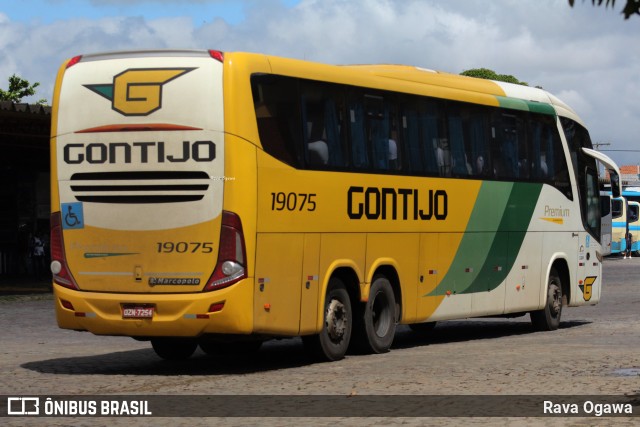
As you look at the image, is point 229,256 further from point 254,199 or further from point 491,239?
point 491,239

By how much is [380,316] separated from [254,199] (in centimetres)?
363

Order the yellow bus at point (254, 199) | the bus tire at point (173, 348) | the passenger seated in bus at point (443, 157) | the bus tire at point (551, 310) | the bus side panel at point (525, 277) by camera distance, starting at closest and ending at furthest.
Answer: the yellow bus at point (254, 199)
the bus tire at point (173, 348)
the passenger seated in bus at point (443, 157)
the bus side panel at point (525, 277)
the bus tire at point (551, 310)

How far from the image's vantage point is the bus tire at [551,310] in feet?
76.2

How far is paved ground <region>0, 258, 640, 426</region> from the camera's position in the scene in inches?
512

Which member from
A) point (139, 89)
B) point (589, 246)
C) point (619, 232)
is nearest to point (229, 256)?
point (139, 89)

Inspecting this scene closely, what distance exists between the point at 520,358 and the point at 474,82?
5468 mm

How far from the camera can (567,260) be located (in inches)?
934

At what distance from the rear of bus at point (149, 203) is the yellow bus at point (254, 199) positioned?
16mm

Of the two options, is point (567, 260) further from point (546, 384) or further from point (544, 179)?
point (546, 384)

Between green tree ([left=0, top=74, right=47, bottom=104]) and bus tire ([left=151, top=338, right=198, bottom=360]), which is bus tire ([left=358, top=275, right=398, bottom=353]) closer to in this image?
bus tire ([left=151, top=338, right=198, bottom=360])

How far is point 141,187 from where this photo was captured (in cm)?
1523

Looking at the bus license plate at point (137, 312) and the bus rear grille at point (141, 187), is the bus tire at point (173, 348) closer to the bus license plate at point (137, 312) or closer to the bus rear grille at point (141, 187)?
the bus license plate at point (137, 312)

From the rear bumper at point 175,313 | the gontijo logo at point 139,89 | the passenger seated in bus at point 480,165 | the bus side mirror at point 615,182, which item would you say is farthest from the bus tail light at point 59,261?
the bus side mirror at point 615,182

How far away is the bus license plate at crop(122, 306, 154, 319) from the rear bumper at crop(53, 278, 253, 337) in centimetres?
4
